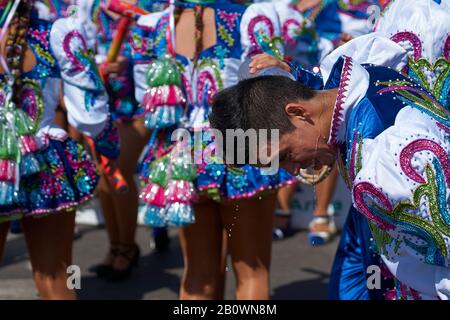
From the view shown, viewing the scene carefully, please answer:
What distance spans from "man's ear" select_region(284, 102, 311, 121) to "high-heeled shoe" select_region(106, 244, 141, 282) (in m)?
2.65

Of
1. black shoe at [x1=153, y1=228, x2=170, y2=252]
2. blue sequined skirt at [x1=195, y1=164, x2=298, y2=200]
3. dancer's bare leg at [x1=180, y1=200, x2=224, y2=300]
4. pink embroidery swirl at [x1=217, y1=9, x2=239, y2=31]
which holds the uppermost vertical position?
pink embroidery swirl at [x1=217, y1=9, x2=239, y2=31]

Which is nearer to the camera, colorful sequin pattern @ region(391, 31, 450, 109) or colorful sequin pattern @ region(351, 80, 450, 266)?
colorful sequin pattern @ region(351, 80, 450, 266)

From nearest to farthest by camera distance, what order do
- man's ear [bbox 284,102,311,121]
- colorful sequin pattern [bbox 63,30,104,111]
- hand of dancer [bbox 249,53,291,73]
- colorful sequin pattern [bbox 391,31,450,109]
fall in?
man's ear [bbox 284,102,311,121], hand of dancer [bbox 249,53,291,73], colorful sequin pattern [bbox 391,31,450,109], colorful sequin pattern [bbox 63,30,104,111]

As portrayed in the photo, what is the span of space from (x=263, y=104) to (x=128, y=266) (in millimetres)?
2688

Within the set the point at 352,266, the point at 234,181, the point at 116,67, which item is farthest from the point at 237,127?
the point at 116,67

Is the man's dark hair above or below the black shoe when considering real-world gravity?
above

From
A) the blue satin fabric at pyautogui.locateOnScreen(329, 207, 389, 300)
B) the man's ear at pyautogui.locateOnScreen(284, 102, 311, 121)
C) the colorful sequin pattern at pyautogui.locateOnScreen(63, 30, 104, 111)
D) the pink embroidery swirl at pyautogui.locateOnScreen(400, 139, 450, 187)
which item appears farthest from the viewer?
the colorful sequin pattern at pyautogui.locateOnScreen(63, 30, 104, 111)

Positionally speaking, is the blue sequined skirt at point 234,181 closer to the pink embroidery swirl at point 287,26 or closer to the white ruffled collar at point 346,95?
the pink embroidery swirl at point 287,26

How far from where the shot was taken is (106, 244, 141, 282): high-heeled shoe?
4.51m

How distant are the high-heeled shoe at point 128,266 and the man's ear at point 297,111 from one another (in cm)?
265

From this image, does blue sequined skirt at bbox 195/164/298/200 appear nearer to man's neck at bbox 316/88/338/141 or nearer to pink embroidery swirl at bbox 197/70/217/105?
pink embroidery swirl at bbox 197/70/217/105

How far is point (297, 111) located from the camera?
2.05 metres

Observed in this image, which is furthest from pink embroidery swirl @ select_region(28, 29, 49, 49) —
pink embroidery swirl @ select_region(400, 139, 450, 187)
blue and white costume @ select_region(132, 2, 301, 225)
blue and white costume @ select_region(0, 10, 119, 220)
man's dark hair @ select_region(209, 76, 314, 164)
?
pink embroidery swirl @ select_region(400, 139, 450, 187)
